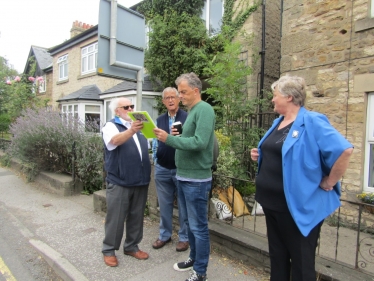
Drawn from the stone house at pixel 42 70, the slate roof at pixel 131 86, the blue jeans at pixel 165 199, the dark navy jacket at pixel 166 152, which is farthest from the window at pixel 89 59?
the blue jeans at pixel 165 199

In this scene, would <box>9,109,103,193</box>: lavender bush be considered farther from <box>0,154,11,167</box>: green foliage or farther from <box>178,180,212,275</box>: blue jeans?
<box>178,180,212,275</box>: blue jeans

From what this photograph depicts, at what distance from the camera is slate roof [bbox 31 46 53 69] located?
2310cm

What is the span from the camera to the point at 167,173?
3.51 meters

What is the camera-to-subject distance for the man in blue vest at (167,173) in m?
3.42

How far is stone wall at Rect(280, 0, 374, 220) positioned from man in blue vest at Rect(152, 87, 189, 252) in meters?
3.10

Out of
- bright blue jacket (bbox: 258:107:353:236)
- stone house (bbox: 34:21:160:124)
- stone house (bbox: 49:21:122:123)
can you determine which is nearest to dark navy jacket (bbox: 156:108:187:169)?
bright blue jacket (bbox: 258:107:353:236)

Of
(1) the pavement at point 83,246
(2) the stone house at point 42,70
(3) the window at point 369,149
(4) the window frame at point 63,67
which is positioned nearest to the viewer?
(1) the pavement at point 83,246

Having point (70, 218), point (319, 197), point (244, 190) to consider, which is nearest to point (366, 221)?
point (244, 190)

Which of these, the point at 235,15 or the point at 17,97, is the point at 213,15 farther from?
the point at 17,97

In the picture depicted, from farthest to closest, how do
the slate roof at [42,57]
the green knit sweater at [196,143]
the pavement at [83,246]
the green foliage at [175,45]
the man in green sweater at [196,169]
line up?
1. the slate roof at [42,57]
2. the green foliage at [175,45]
3. the pavement at [83,246]
4. the man in green sweater at [196,169]
5. the green knit sweater at [196,143]

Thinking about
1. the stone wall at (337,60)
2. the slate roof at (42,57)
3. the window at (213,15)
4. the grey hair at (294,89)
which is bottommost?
the grey hair at (294,89)

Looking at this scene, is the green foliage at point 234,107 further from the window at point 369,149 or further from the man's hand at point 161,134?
the man's hand at point 161,134

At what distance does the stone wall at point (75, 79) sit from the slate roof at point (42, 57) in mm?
5282

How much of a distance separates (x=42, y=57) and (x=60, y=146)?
21536mm
